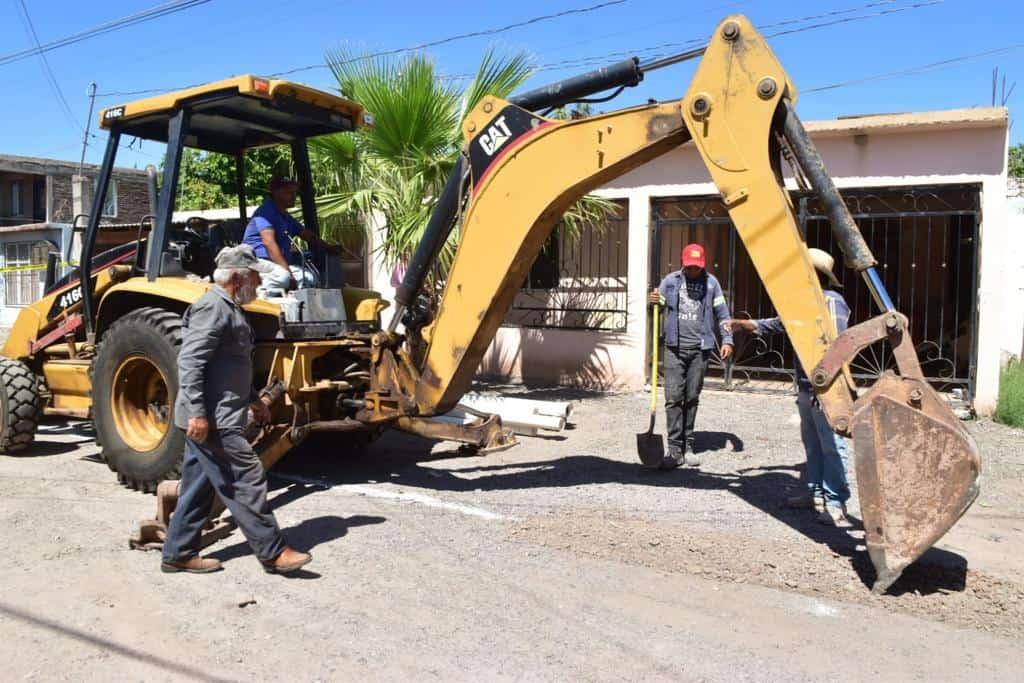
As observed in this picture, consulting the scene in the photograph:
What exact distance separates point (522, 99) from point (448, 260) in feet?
10.5

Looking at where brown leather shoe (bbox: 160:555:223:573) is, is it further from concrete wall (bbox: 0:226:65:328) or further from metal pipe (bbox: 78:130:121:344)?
concrete wall (bbox: 0:226:65:328)

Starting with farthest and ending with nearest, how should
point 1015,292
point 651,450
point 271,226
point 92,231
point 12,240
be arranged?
point 12,240 < point 1015,292 < point 651,450 < point 92,231 < point 271,226

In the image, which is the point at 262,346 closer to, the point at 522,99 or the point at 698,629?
the point at 522,99

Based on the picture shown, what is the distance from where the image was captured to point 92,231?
6.55 meters

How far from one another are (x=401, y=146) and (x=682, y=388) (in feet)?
13.4

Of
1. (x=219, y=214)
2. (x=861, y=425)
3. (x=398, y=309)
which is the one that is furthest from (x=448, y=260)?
(x=219, y=214)

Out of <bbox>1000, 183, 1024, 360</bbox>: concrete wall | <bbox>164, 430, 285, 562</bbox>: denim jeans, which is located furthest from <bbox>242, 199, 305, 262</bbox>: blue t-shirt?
<bbox>1000, 183, 1024, 360</bbox>: concrete wall

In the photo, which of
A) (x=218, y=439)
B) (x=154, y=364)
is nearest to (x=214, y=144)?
(x=154, y=364)

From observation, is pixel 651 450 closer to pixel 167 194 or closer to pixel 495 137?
pixel 495 137

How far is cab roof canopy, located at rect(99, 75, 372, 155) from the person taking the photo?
5.80 metres

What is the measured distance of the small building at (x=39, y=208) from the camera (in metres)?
22.5

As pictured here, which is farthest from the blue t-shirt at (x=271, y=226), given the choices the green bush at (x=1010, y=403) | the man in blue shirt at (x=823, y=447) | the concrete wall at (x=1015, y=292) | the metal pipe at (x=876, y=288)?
the concrete wall at (x=1015, y=292)

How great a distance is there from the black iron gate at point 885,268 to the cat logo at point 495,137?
5.19 m

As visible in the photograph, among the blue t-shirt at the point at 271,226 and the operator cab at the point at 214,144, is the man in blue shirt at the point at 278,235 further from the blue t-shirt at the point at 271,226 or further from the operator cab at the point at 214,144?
the operator cab at the point at 214,144
